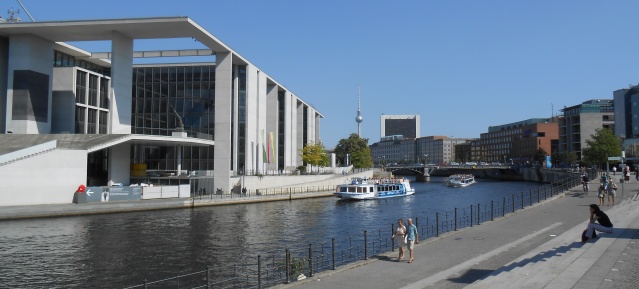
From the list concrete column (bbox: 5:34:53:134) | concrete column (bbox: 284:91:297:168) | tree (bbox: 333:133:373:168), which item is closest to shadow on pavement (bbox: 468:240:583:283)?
concrete column (bbox: 5:34:53:134)

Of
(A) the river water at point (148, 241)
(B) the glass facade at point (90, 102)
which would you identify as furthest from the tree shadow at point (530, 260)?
(B) the glass facade at point (90, 102)

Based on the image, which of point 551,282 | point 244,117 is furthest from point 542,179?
point 551,282

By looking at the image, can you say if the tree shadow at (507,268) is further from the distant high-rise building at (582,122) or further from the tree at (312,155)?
the distant high-rise building at (582,122)

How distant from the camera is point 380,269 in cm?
1808

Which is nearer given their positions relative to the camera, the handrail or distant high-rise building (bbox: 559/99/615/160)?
the handrail

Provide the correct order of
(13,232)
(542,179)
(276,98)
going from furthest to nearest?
(542,179), (276,98), (13,232)

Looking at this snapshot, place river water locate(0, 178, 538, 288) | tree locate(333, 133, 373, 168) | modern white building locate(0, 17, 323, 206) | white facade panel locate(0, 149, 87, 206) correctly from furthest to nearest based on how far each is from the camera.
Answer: tree locate(333, 133, 373, 168) < modern white building locate(0, 17, 323, 206) < white facade panel locate(0, 149, 87, 206) < river water locate(0, 178, 538, 288)

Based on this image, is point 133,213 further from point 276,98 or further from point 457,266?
point 276,98

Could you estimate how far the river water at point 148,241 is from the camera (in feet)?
78.5

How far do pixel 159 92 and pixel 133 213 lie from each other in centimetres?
3892

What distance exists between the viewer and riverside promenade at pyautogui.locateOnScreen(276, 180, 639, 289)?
13.8m

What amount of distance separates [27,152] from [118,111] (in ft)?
46.9

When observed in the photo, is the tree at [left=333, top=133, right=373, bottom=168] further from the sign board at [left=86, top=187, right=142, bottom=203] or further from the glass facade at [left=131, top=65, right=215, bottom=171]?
the sign board at [left=86, top=187, right=142, bottom=203]

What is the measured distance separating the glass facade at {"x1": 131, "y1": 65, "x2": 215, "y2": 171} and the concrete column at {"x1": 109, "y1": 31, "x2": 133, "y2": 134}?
19266 mm
